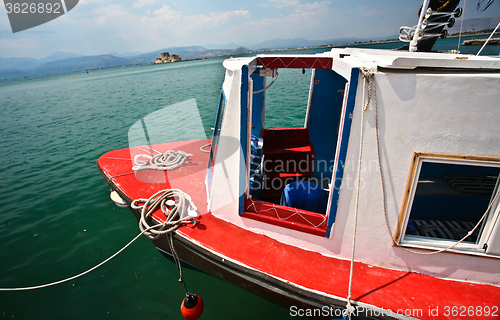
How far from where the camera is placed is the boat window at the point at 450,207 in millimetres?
2164

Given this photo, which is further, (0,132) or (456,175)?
(0,132)

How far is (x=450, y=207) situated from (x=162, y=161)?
4996 mm

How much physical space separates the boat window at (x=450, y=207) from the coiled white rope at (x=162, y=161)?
3.64 meters

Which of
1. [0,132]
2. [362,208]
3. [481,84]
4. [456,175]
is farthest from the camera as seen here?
[0,132]

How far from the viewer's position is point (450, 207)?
371 centimetres

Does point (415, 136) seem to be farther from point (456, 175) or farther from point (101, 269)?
point (101, 269)

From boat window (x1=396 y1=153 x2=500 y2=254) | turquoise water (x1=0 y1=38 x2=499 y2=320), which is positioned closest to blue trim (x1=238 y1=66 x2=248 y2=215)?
boat window (x1=396 y1=153 x2=500 y2=254)

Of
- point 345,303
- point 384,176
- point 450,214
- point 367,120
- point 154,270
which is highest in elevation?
point 367,120

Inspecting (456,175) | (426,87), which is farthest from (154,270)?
(456,175)

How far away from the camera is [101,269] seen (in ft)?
12.3

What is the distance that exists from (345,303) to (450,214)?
2.86 m

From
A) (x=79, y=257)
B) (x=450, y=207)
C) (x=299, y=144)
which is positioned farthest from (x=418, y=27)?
(x=79, y=257)

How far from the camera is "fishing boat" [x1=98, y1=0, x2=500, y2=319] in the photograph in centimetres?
190

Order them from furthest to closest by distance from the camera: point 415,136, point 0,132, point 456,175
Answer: point 0,132 → point 456,175 → point 415,136
